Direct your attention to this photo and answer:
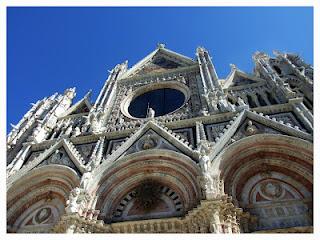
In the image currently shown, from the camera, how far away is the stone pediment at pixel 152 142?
34.1ft

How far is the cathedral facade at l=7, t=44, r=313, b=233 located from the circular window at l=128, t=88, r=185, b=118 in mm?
189

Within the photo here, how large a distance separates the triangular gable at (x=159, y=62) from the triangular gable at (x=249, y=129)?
282 inches

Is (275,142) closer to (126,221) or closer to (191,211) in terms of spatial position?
(191,211)

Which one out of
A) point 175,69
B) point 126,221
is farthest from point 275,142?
point 175,69

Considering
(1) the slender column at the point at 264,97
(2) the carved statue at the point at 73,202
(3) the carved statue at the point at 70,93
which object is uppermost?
(3) the carved statue at the point at 70,93

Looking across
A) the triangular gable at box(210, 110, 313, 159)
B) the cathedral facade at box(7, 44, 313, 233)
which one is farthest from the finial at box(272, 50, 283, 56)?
the triangular gable at box(210, 110, 313, 159)

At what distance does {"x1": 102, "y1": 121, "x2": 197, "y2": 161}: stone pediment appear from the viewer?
1040 centimetres

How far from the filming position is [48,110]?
1611 centimetres

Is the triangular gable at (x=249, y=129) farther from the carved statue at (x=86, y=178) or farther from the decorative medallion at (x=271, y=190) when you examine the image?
the carved statue at (x=86, y=178)

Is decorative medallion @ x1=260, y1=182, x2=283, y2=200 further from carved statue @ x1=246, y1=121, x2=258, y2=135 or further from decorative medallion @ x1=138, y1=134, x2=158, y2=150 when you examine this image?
decorative medallion @ x1=138, y1=134, x2=158, y2=150

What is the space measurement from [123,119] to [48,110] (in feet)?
15.4

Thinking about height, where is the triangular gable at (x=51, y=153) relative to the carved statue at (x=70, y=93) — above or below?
below

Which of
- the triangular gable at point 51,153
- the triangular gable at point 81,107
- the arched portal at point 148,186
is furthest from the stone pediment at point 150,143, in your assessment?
the triangular gable at point 81,107

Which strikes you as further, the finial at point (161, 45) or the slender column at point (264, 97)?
the finial at point (161, 45)
